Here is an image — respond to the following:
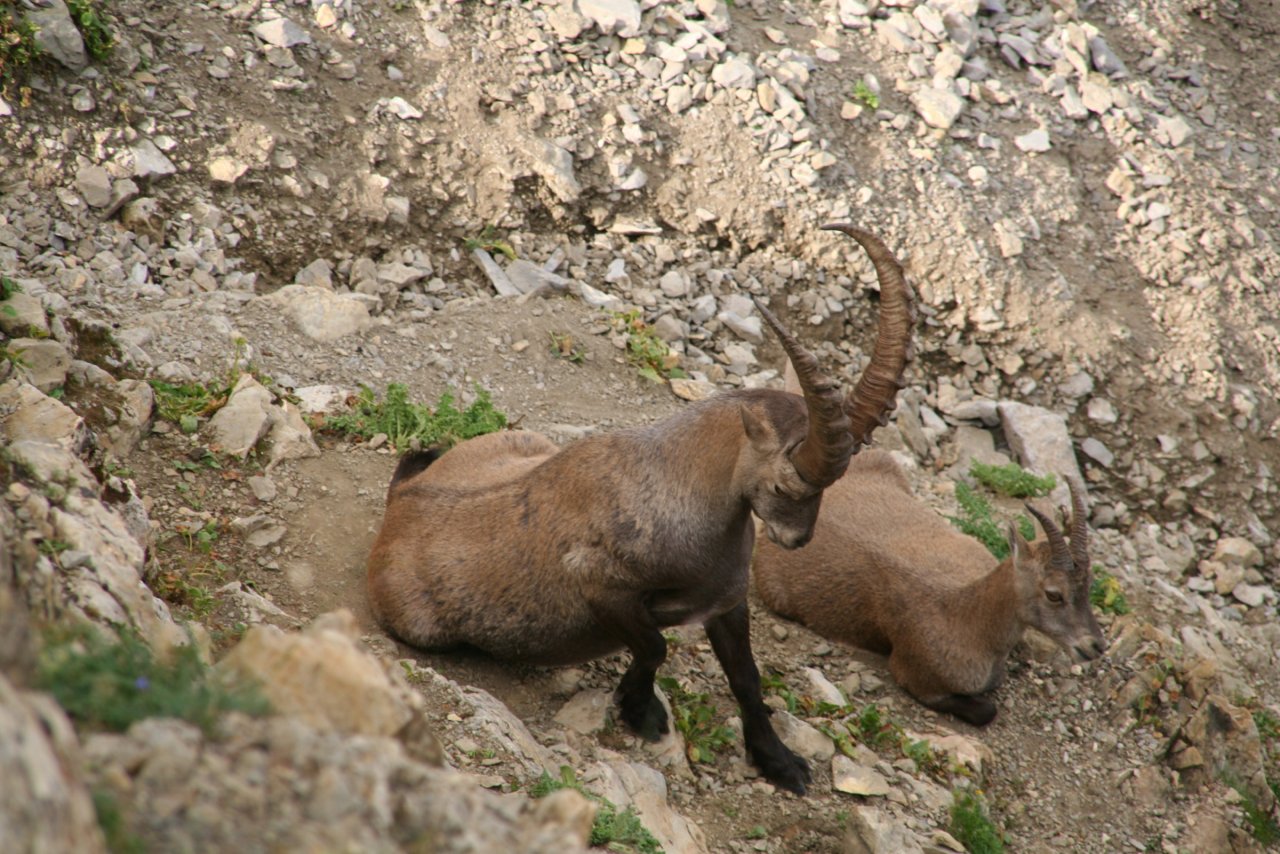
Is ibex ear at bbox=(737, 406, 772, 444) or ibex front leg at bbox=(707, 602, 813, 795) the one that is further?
ibex front leg at bbox=(707, 602, 813, 795)

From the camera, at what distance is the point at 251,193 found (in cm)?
980

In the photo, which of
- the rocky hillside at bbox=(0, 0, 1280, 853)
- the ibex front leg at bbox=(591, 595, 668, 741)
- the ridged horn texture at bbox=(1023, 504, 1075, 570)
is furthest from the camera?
the ridged horn texture at bbox=(1023, 504, 1075, 570)

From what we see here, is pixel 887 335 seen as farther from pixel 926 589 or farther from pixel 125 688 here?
pixel 125 688

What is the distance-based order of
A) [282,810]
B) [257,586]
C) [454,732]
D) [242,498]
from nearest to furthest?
[282,810]
[454,732]
[257,586]
[242,498]

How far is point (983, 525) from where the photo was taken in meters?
9.83

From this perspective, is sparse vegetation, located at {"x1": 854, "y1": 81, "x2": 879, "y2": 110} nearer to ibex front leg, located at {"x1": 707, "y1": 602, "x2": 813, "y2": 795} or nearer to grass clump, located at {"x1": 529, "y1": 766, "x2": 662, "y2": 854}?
ibex front leg, located at {"x1": 707, "y1": 602, "x2": 813, "y2": 795}

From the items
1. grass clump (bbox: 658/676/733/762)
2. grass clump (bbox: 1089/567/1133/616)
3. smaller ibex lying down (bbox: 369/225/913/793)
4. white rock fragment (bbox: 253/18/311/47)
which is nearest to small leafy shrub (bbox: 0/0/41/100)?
white rock fragment (bbox: 253/18/311/47)

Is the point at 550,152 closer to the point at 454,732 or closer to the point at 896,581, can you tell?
the point at 896,581

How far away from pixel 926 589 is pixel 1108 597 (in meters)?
1.69

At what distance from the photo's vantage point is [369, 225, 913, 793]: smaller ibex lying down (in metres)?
5.67

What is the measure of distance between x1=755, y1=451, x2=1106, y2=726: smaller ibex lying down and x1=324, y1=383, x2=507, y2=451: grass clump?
2594 millimetres

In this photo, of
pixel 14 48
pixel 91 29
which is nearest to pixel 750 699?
pixel 14 48

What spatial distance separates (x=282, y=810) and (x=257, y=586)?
14.2 ft

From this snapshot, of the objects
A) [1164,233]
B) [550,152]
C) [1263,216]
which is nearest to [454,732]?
[550,152]
